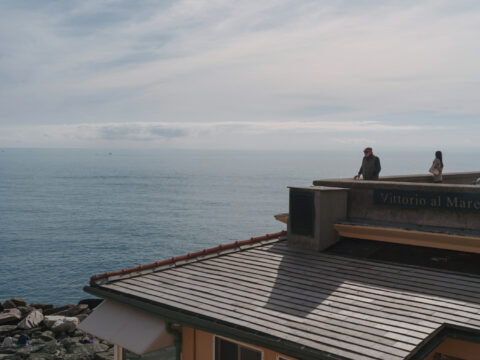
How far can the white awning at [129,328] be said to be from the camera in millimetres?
10359

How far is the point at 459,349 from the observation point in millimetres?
8773

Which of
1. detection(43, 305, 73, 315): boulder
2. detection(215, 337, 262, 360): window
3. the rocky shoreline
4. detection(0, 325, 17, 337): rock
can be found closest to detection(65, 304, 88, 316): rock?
the rocky shoreline

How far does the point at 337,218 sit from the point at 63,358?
60.2 ft

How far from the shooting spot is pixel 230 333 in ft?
29.3

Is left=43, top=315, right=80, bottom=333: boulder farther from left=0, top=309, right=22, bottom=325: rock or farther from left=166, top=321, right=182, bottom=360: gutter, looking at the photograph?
left=166, top=321, right=182, bottom=360: gutter

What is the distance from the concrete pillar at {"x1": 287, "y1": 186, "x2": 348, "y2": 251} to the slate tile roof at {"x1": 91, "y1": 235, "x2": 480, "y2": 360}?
411 mm

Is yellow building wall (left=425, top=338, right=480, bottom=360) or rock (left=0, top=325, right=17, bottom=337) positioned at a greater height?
yellow building wall (left=425, top=338, right=480, bottom=360)

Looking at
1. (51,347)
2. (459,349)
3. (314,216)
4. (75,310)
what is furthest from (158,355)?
(75,310)

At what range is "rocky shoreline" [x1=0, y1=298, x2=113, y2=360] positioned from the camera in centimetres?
2570

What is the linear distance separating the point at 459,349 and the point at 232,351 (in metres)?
4.43

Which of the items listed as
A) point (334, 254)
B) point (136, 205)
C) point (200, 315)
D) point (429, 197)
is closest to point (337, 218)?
point (334, 254)

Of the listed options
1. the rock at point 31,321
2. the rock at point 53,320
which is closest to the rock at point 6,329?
the rock at point 31,321

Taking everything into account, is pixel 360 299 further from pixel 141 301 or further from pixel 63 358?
pixel 63 358

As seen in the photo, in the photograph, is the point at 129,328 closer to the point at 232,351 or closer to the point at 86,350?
the point at 232,351
